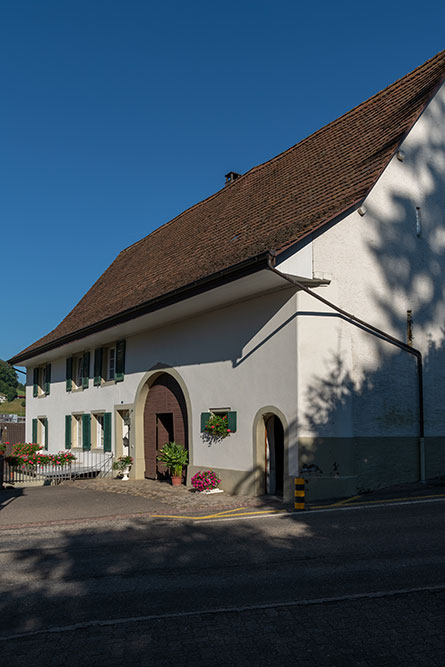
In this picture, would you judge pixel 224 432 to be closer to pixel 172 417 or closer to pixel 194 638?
pixel 172 417

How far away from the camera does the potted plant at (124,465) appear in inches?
776

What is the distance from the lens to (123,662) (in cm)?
474

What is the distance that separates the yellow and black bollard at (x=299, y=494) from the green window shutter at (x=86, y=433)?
12621 mm

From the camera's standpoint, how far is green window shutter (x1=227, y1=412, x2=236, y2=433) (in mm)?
14922

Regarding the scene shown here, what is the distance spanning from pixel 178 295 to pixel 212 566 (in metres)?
8.30

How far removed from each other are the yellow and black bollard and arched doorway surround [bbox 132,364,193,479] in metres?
5.32

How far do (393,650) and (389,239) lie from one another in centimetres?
1136

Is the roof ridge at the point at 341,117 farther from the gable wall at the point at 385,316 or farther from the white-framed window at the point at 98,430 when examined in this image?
the white-framed window at the point at 98,430

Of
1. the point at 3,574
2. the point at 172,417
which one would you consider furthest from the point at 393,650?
the point at 172,417

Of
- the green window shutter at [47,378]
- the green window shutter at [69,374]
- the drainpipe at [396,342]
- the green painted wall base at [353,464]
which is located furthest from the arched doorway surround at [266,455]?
the green window shutter at [47,378]

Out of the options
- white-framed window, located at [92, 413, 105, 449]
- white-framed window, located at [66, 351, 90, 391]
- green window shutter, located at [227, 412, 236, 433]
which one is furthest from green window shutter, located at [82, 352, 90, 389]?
green window shutter, located at [227, 412, 236, 433]

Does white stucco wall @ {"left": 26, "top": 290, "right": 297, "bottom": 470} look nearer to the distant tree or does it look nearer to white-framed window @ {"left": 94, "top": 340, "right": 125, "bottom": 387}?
white-framed window @ {"left": 94, "top": 340, "right": 125, "bottom": 387}

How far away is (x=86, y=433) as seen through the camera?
75.3 feet

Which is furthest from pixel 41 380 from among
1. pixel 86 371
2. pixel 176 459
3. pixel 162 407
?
pixel 176 459
